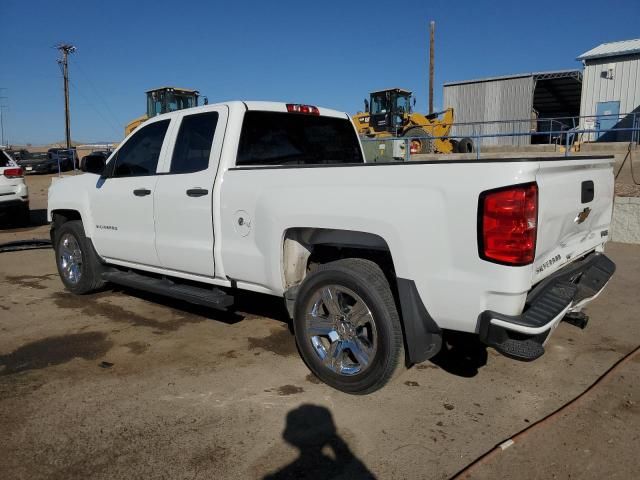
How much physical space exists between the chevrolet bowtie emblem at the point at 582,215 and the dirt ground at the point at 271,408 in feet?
3.44

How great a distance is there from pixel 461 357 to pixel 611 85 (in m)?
24.5

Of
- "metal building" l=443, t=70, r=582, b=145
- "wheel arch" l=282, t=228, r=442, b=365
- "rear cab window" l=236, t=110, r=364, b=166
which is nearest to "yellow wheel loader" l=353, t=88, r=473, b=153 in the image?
"metal building" l=443, t=70, r=582, b=145

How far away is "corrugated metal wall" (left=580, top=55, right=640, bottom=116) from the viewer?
23.1m

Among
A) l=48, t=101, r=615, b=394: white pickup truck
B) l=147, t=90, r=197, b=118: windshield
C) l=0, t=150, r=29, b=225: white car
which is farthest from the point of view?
l=147, t=90, r=197, b=118: windshield

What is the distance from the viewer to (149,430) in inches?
122

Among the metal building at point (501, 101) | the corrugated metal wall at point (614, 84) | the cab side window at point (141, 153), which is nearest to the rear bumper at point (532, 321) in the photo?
the cab side window at point (141, 153)

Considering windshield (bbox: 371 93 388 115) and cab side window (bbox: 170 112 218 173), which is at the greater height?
windshield (bbox: 371 93 388 115)

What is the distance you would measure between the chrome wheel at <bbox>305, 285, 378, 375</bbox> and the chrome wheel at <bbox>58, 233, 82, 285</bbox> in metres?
3.50

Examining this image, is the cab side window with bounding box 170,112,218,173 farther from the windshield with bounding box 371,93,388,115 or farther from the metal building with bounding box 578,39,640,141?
the metal building with bounding box 578,39,640,141

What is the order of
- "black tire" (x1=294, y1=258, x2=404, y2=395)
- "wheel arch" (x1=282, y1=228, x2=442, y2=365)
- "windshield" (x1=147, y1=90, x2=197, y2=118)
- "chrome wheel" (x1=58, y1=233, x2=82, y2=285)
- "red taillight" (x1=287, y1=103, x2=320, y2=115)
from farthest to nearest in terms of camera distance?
"windshield" (x1=147, y1=90, x2=197, y2=118)
"chrome wheel" (x1=58, y1=233, x2=82, y2=285)
"red taillight" (x1=287, y1=103, x2=320, y2=115)
"black tire" (x1=294, y1=258, x2=404, y2=395)
"wheel arch" (x1=282, y1=228, x2=442, y2=365)

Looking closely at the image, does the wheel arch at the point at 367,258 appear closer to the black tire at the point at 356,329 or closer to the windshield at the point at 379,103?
the black tire at the point at 356,329

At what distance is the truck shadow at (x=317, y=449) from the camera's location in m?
2.68

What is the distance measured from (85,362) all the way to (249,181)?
1958mm

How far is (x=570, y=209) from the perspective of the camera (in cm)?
321
